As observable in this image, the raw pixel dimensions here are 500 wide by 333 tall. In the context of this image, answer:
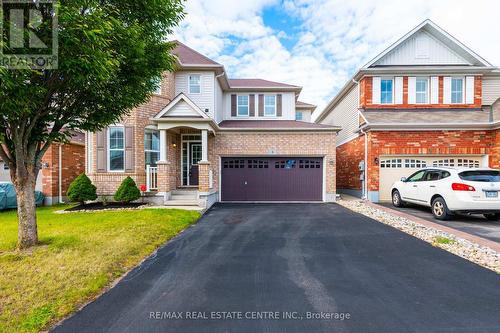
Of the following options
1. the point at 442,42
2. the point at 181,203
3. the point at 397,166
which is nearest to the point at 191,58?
the point at 181,203

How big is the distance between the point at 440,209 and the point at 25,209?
1092 cm

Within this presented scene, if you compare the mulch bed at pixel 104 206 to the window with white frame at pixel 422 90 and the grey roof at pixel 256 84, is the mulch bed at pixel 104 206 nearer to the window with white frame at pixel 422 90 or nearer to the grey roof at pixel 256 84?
the grey roof at pixel 256 84

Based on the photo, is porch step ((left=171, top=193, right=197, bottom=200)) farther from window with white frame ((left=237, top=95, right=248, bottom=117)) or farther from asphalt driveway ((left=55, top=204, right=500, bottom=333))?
window with white frame ((left=237, top=95, right=248, bottom=117))

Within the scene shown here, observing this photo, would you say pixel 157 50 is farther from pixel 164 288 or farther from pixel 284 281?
pixel 284 281

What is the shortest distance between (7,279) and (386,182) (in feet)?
43.1

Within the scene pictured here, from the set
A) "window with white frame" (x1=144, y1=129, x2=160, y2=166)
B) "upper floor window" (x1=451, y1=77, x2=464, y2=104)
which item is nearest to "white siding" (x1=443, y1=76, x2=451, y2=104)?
"upper floor window" (x1=451, y1=77, x2=464, y2=104)

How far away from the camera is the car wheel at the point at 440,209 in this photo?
7.41 meters

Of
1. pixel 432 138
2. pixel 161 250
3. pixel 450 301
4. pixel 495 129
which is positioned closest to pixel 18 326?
pixel 161 250

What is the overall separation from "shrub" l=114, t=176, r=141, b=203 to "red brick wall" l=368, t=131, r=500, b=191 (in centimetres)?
1063

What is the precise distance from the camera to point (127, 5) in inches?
187

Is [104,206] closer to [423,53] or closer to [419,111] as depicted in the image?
[419,111]

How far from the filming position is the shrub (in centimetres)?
969

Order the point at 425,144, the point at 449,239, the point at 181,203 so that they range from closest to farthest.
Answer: the point at 449,239 < the point at 181,203 < the point at 425,144

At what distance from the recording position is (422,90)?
1267 centimetres
